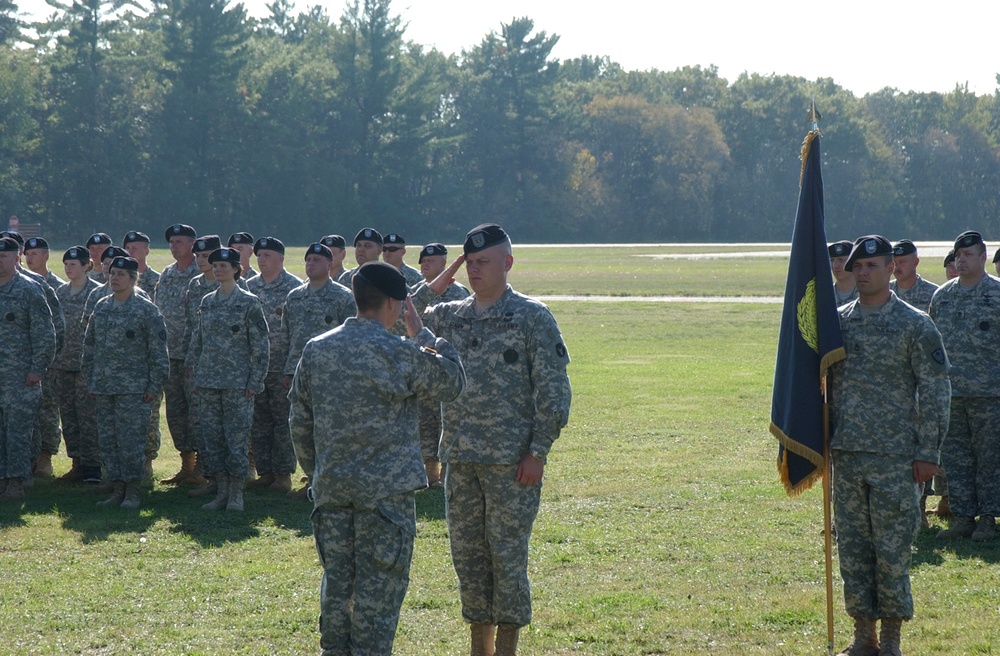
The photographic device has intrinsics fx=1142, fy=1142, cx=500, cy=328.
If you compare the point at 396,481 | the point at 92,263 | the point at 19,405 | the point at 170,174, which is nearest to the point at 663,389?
the point at 92,263

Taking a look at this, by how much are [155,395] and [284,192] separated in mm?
70470

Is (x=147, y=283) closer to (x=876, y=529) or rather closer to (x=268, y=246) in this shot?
(x=268, y=246)

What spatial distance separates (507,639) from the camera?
6047mm

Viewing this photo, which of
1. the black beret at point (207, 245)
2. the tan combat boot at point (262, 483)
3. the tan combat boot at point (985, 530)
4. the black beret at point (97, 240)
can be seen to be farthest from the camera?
the black beret at point (97, 240)

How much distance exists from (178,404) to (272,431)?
4.05ft

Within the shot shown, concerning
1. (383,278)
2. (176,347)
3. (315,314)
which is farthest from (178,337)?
(383,278)

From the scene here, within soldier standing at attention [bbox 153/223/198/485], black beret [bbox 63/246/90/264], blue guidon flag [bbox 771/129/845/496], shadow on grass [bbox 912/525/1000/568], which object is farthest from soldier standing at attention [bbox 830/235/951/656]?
black beret [bbox 63/246/90/264]

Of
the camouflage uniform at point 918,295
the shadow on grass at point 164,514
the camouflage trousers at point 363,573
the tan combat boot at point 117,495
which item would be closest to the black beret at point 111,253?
the shadow on grass at point 164,514

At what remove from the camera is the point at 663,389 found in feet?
58.3

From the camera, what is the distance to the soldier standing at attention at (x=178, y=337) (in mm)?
11688

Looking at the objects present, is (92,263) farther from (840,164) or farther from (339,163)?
(840,164)

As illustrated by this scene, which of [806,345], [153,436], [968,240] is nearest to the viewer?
[806,345]

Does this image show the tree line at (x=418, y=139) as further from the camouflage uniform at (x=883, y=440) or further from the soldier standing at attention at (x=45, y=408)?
the camouflage uniform at (x=883, y=440)

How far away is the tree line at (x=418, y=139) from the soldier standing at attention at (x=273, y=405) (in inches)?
2457
